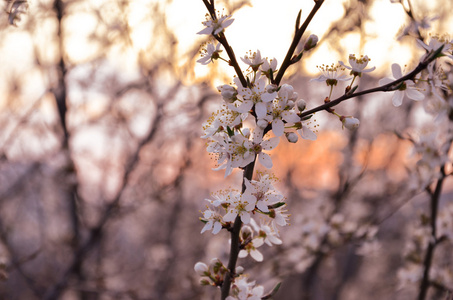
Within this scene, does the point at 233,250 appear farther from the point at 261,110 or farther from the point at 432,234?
the point at 432,234

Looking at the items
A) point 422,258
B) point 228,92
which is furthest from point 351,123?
point 422,258

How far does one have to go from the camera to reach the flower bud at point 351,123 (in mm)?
1345

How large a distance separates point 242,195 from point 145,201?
3.43m

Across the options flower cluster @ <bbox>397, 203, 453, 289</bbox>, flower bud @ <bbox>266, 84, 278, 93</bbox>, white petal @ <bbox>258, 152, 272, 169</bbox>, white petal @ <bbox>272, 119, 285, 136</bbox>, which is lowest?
white petal @ <bbox>258, 152, 272, 169</bbox>

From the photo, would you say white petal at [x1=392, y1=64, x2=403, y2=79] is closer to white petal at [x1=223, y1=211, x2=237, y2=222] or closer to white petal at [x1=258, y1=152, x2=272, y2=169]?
white petal at [x1=258, y1=152, x2=272, y2=169]

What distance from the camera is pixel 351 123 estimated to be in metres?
1.36

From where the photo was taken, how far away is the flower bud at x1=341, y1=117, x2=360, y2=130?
1345 millimetres

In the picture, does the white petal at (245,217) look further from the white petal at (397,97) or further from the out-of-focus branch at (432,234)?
the out-of-focus branch at (432,234)

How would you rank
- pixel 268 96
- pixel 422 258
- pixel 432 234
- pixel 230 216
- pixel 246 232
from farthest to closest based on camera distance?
pixel 422 258 → pixel 432 234 → pixel 246 232 → pixel 230 216 → pixel 268 96

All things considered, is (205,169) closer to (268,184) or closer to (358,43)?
(358,43)

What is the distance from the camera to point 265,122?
1.24 meters

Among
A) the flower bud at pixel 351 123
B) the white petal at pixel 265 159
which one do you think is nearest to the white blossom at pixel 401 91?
the flower bud at pixel 351 123

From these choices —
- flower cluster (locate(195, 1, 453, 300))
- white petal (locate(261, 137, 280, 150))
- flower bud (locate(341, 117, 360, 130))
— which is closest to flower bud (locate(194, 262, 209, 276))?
flower cluster (locate(195, 1, 453, 300))

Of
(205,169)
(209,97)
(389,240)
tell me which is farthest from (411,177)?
(389,240)
